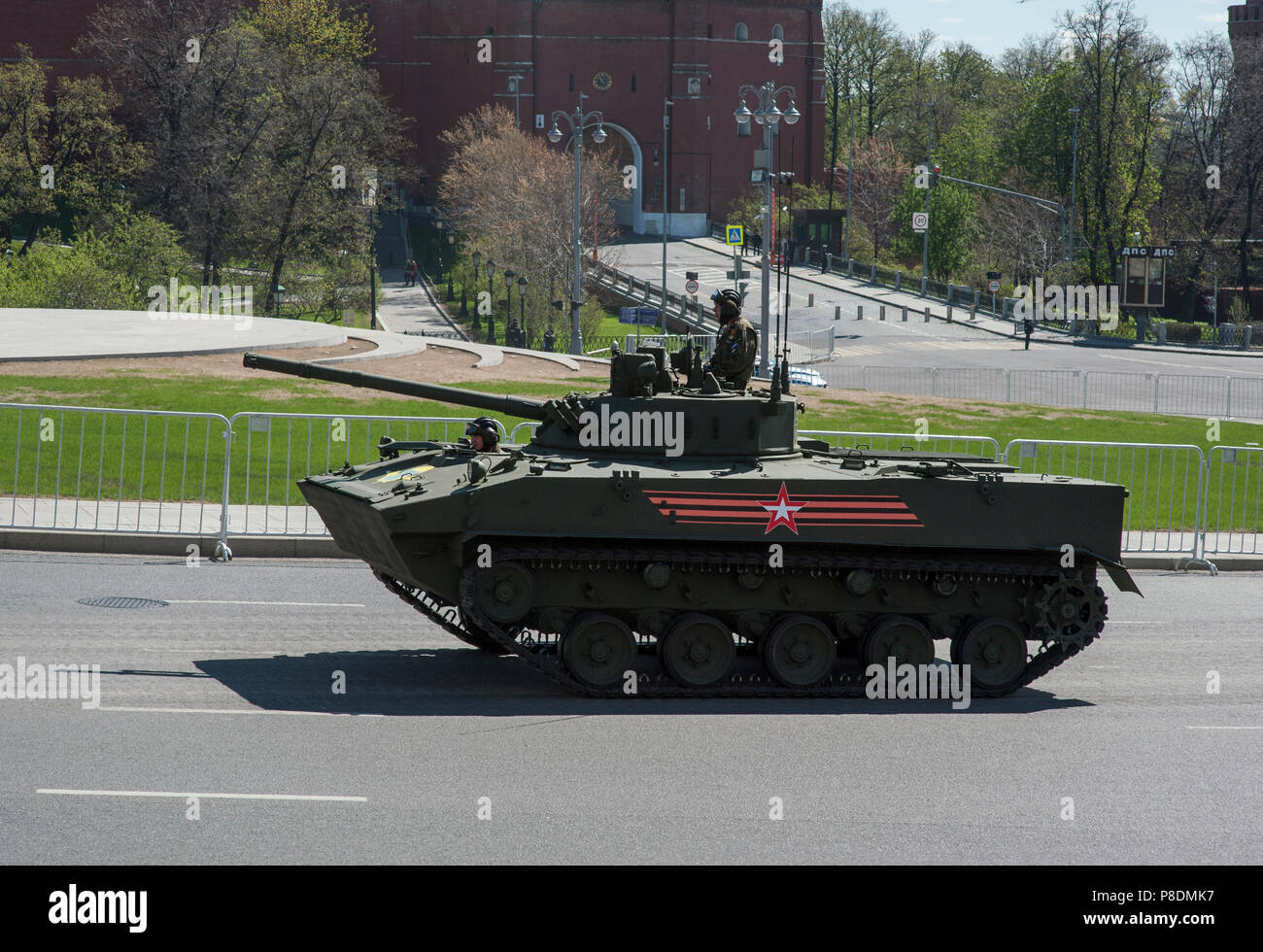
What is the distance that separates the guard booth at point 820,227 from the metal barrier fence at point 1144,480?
196ft

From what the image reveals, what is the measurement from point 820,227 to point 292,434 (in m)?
66.0

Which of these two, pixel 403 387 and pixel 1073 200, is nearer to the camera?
pixel 403 387

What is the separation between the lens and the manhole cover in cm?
1210

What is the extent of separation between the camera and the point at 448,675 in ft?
34.3

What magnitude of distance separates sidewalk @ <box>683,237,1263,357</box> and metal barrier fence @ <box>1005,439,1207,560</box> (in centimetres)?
3505

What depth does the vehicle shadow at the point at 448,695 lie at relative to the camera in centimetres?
943

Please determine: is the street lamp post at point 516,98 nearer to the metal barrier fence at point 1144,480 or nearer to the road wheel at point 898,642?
the metal barrier fence at point 1144,480

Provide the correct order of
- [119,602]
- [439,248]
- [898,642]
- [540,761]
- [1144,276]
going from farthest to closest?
[439,248], [1144,276], [119,602], [898,642], [540,761]

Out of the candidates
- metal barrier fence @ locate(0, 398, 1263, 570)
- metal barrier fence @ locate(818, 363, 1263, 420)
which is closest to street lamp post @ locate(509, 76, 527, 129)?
metal barrier fence @ locate(818, 363, 1263, 420)

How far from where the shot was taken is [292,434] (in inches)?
742

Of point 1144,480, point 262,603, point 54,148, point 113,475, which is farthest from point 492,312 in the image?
point 262,603

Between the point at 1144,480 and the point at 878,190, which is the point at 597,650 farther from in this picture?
the point at 878,190

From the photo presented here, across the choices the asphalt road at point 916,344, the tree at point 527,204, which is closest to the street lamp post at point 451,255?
the tree at point 527,204

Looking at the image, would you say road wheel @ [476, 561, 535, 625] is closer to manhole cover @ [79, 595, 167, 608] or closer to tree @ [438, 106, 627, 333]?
manhole cover @ [79, 595, 167, 608]
